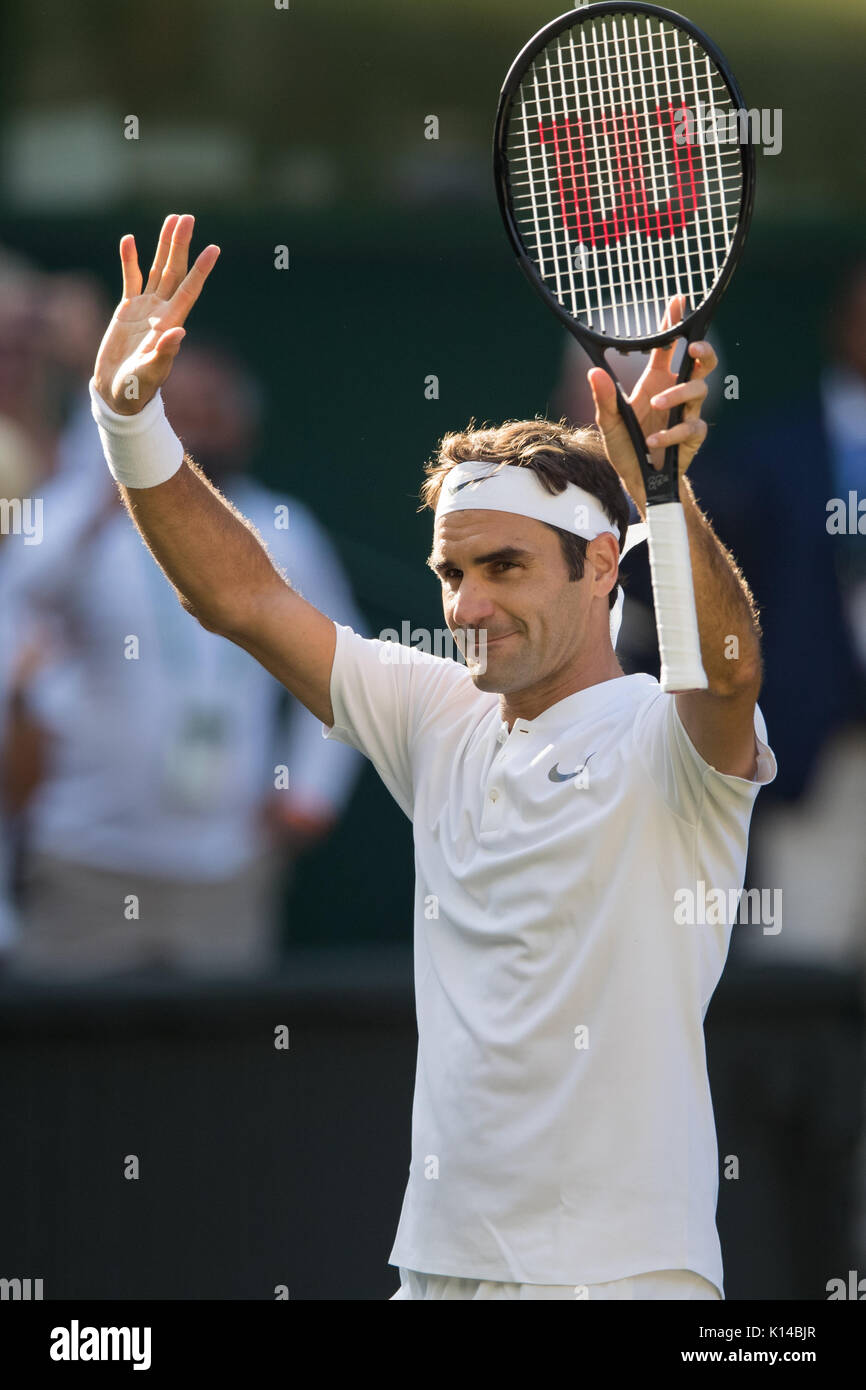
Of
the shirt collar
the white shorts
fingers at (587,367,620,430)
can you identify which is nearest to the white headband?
the shirt collar

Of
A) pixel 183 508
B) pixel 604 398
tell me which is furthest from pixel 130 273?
pixel 604 398

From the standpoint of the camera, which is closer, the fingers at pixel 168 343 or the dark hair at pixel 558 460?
the fingers at pixel 168 343

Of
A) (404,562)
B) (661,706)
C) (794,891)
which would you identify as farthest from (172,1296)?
(404,562)

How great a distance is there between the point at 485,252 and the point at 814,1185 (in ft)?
11.7

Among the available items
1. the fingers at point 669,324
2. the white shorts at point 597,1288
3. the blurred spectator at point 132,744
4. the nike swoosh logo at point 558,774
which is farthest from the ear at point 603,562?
the blurred spectator at point 132,744

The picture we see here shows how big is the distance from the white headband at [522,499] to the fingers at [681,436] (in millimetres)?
463

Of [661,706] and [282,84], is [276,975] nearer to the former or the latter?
[661,706]

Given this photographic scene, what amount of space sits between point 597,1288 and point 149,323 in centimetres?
163

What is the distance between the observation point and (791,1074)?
15.2 feet

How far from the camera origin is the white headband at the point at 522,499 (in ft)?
10.9

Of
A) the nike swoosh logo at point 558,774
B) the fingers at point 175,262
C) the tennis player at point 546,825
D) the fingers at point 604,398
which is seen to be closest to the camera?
the fingers at point 604,398

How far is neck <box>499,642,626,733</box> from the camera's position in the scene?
330 centimetres

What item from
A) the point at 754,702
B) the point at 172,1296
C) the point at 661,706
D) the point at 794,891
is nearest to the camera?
the point at 754,702

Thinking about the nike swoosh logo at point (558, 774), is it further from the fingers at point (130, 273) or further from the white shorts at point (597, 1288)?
the fingers at point (130, 273)
